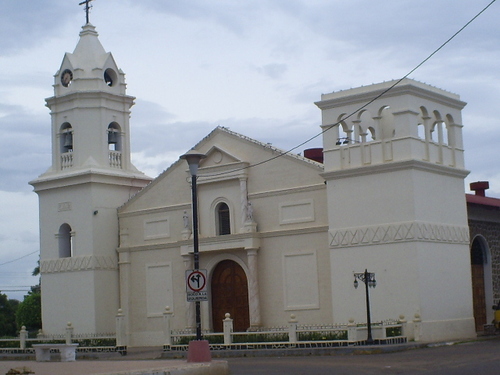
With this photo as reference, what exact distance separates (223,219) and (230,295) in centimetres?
311

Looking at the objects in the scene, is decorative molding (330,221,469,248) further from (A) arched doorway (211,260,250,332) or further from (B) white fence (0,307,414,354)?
(A) arched doorway (211,260,250,332)

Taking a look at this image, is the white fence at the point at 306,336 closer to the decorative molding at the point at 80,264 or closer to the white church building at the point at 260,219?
the white church building at the point at 260,219

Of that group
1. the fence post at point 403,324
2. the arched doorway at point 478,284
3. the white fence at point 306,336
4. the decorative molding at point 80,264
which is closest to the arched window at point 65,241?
the decorative molding at point 80,264

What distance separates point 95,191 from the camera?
38219mm

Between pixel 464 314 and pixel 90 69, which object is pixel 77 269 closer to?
pixel 90 69

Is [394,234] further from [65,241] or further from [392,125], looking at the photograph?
[65,241]

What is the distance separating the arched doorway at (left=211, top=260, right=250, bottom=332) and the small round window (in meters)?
10.5

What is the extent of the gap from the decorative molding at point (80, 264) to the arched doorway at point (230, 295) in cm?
516

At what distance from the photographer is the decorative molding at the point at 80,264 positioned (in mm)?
37875

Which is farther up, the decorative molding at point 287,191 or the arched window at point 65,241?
the decorative molding at point 287,191

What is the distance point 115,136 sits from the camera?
4038 cm

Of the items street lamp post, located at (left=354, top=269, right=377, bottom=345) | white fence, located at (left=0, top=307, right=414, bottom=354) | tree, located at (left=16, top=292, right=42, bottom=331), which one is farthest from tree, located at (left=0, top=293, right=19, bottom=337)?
street lamp post, located at (left=354, top=269, right=377, bottom=345)

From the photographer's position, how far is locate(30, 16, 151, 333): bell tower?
3803cm

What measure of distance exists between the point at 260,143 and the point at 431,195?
7464 millimetres
